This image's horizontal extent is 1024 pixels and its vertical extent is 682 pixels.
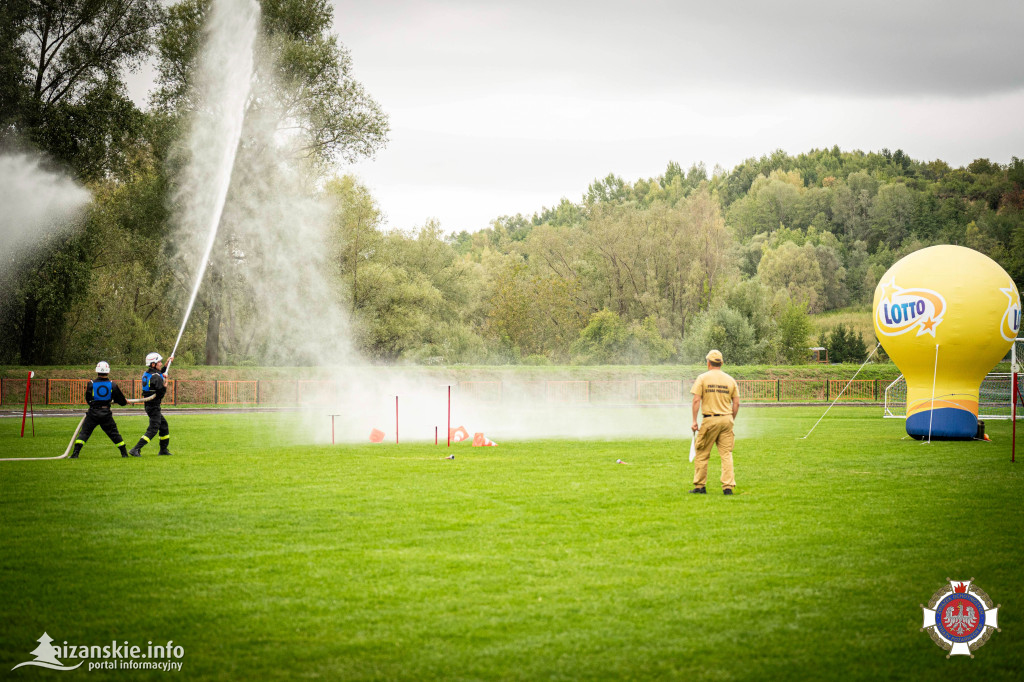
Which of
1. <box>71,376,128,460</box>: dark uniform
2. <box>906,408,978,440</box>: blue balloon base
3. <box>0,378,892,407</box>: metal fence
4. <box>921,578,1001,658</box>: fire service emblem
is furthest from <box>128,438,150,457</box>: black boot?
<box>0,378,892,407</box>: metal fence

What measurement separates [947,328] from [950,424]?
2.91 m

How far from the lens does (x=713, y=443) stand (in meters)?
13.2

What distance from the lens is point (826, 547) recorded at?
31.3 feet

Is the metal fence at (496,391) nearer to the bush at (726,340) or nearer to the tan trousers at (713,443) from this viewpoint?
the bush at (726,340)

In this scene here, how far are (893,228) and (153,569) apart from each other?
12232 cm

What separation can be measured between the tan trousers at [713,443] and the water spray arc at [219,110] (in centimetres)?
1211

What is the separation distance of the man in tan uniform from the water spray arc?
12049 millimetres

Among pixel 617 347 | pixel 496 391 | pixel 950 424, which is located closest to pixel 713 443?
pixel 950 424

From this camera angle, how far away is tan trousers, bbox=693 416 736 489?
13.2 meters

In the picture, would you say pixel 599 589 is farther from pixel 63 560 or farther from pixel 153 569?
pixel 63 560

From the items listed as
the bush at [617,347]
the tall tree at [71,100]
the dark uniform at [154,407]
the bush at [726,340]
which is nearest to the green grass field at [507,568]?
the dark uniform at [154,407]

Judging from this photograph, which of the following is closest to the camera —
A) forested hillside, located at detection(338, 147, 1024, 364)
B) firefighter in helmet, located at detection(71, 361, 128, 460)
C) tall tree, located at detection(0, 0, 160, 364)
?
firefighter in helmet, located at detection(71, 361, 128, 460)

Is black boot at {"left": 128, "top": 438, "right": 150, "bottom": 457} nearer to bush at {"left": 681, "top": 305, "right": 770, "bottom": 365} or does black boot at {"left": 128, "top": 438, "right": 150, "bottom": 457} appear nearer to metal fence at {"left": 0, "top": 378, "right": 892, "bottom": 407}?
metal fence at {"left": 0, "top": 378, "right": 892, "bottom": 407}

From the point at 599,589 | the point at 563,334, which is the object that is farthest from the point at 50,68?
the point at 599,589
